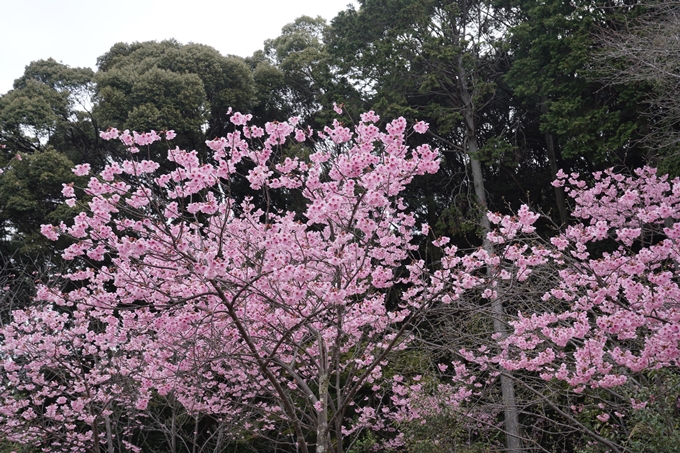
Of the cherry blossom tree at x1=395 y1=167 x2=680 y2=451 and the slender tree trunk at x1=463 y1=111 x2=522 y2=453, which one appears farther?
the slender tree trunk at x1=463 y1=111 x2=522 y2=453

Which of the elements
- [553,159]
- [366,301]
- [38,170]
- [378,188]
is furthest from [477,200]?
[38,170]

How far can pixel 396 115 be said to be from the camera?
9.73 m

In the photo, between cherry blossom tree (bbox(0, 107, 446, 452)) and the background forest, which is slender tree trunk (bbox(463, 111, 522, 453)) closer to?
the background forest

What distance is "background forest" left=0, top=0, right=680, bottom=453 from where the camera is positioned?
805cm

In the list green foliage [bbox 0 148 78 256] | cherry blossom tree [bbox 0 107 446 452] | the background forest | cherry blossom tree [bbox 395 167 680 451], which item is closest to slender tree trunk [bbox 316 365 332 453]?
cherry blossom tree [bbox 0 107 446 452]

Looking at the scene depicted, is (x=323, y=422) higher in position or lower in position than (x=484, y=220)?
lower

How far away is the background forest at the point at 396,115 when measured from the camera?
805 cm

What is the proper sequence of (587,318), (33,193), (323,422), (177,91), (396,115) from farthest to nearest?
(177,91) → (33,193) → (396,115) → (587,318) → (323,422)

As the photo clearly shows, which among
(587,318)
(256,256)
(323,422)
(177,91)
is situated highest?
(177,91)

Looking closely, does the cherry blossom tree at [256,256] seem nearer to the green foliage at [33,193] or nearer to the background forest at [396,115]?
the background forest at [396,115]

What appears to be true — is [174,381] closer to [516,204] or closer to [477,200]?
[477,200]

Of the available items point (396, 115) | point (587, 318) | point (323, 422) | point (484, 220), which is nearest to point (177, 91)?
point (396, 115)

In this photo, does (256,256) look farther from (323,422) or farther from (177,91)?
(177,91)

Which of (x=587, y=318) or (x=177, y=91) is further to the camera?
(x=177, y=91)
